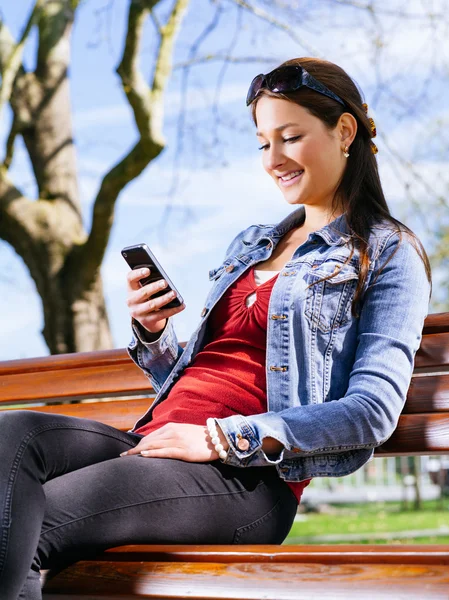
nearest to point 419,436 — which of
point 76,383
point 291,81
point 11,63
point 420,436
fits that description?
point 420,436

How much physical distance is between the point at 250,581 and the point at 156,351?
91 cm

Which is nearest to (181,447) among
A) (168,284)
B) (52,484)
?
(52,484)

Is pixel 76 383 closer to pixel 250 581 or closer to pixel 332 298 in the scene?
pixel 332 298

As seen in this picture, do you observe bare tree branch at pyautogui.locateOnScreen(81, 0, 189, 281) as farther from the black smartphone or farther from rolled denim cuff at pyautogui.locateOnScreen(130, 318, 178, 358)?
the black smartphone

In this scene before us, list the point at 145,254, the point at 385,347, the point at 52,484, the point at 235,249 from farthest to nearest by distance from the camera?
the point at 235,249 → the point at 145,254 → the point at 385,347 → the point at 52,484

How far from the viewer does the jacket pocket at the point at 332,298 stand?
236 centimetres

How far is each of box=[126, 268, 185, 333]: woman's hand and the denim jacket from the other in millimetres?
115

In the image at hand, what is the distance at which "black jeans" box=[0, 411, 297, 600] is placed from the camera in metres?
1.92

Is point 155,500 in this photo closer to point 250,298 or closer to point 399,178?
point 250,298

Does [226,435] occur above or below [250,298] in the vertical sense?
below

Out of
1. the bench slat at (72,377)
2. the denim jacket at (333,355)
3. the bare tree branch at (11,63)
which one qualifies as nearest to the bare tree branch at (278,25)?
the bare tree branch at (11,63)

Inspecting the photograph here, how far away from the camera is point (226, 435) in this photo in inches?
83.6

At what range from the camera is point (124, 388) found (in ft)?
10.8

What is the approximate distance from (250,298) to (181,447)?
556mm
